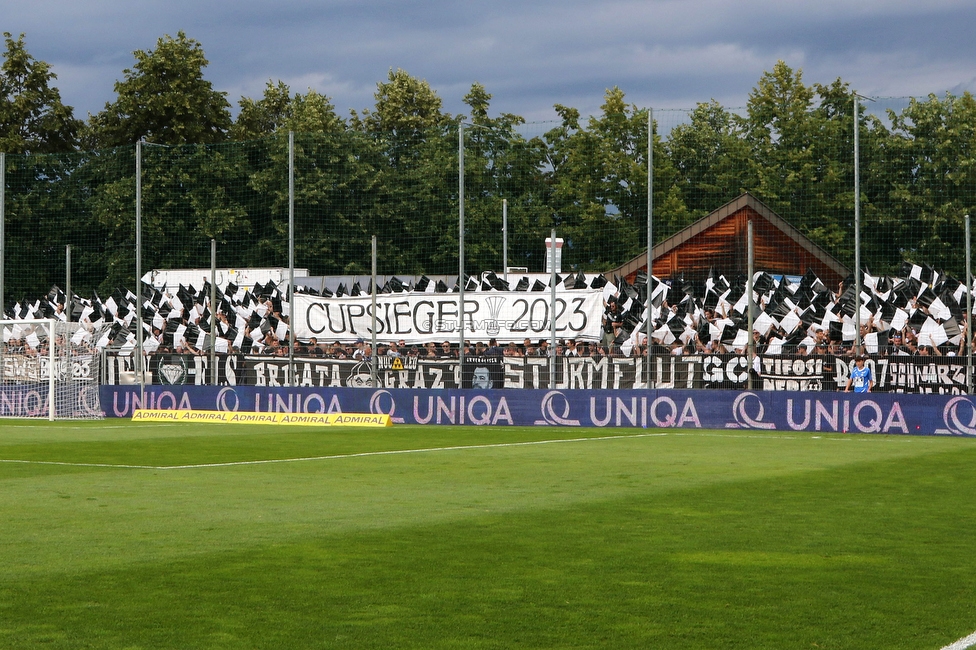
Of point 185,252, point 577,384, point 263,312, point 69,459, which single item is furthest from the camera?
point 185,252

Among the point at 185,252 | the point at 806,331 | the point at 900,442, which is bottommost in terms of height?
the point at 900,442

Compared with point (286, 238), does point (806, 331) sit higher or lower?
lower

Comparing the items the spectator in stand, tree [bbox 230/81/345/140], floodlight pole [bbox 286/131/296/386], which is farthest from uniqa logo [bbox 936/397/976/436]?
tree [bbox 230/81/345/140]

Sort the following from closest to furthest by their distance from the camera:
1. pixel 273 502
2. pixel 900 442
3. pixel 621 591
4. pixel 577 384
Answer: pixel 621 591, pixel 273 502, pixel 900 442, pixel 577 384

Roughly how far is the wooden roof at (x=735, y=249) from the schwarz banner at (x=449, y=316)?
2524 millimetres

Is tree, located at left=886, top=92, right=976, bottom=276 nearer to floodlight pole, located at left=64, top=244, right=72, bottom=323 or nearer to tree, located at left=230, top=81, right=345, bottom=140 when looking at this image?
floodlight pole, located at left=64, top=244, right=72, bottom=323

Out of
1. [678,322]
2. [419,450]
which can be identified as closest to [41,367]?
[678,322]

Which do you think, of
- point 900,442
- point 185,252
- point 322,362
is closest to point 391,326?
point 322,362

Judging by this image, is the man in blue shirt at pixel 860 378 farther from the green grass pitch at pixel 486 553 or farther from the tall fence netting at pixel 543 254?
the green grass pitch at pixel 486 553

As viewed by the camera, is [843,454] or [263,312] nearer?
[843,454]

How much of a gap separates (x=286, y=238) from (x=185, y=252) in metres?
3.84

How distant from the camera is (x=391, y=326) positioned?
30047 millimetres

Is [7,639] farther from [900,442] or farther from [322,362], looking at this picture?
[322,362]

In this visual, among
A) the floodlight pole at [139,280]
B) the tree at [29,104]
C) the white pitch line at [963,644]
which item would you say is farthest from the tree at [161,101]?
the white pitch line at [963,644]
